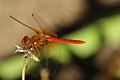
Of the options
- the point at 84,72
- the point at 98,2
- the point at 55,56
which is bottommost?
the point at 84,72

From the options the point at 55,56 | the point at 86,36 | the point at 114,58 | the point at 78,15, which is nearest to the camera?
the point at 55,56

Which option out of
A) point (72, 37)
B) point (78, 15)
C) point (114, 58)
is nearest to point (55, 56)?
point (72, 37)

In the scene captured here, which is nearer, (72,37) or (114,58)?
(72,37)

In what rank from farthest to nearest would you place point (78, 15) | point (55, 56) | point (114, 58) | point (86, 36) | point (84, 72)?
point (78, 15), point (84, 72), point (114, 58), point (86, 36), point (55, 56)

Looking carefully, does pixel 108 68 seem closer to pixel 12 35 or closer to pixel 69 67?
pixel 69 67

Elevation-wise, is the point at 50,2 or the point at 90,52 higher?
the point at 50,2

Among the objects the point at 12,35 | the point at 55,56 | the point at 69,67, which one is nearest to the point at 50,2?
the point at 12,35

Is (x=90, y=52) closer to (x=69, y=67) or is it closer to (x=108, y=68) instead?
(x=108, y=68)
